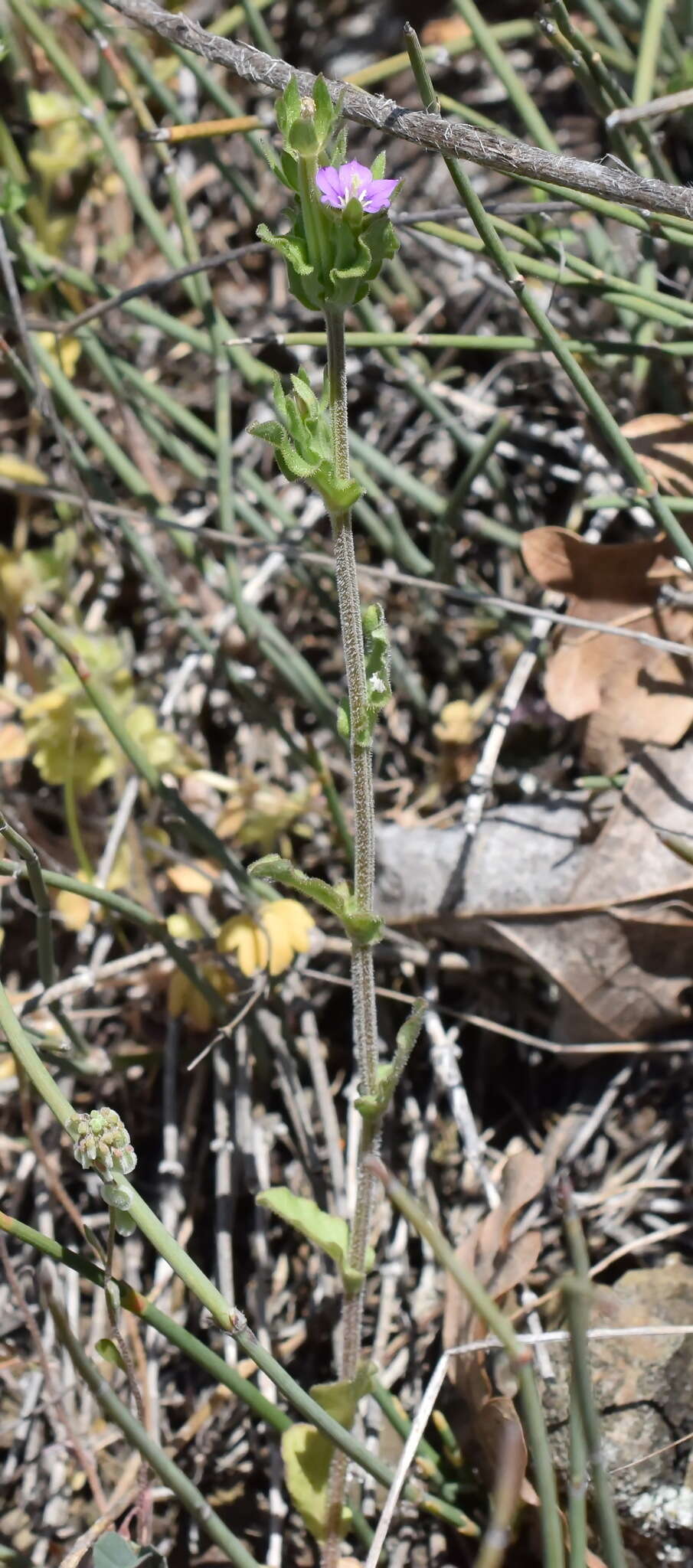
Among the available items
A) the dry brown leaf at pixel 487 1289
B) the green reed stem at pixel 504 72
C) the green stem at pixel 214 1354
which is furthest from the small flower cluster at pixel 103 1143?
the green reed stem at pixel 504 72

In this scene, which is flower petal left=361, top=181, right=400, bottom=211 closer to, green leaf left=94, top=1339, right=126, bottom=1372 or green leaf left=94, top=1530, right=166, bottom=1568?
green leaf left=94, top=1339, right=126, bottom=1372

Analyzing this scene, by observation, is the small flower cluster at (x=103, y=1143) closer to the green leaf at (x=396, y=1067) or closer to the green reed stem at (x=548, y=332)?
the green leaf at (x=396, y=1067)

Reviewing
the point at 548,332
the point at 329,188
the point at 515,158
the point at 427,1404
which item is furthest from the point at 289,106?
the point at 427,1404

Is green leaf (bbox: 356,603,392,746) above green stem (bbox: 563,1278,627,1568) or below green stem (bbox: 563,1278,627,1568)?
above

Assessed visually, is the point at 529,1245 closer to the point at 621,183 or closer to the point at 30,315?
the point at 621,183

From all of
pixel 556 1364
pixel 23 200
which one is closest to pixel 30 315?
pixel 23 200

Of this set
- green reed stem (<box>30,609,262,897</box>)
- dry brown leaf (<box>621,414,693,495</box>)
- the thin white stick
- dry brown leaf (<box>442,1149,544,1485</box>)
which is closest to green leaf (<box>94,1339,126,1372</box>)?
the thin white stick

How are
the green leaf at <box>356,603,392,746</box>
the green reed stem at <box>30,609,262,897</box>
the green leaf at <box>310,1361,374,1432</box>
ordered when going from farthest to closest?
1. the green reed stem at <box>30,609,262,897</box>
2. the green leaf at <box>310,1361,374,1432</box>
3. the green leaf at <box>356,603,392,746</box>
